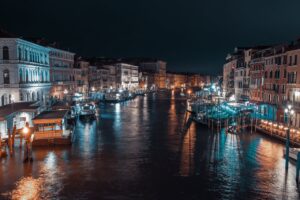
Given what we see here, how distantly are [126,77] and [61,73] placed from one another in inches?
Answer: 2372

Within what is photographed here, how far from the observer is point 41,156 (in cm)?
2400

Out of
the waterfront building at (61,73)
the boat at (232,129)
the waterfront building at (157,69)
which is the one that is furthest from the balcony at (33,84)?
the waterfront building at (157,69)

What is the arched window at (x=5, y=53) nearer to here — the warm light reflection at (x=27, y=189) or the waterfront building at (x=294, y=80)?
the warm light reflection at (x=27, y=189)

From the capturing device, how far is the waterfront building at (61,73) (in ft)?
193

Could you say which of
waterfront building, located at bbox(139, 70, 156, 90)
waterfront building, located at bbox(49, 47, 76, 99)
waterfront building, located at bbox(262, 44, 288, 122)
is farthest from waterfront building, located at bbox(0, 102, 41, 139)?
waterfront building, located at bbox(139, 70, 156, 90)

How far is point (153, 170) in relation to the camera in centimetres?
2122

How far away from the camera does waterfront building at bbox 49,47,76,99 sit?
5872cm

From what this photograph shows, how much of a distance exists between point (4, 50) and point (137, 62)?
139 m

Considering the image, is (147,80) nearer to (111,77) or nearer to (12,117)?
(111,77)

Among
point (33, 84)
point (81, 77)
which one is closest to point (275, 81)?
point (33, 84)

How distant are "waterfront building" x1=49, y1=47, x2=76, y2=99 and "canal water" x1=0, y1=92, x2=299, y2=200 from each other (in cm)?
2878

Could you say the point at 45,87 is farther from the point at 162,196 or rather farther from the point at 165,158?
the point at 162,196

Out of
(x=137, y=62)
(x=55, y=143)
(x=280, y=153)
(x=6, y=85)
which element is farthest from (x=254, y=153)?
(x=137, y=62)

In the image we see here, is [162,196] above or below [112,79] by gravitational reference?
below
